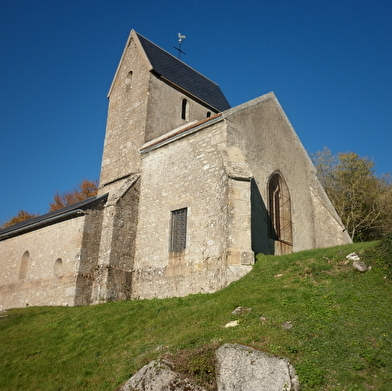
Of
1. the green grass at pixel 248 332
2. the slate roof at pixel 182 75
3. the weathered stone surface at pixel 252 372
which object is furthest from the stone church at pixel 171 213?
the weathered stone surface at pixel 252 372

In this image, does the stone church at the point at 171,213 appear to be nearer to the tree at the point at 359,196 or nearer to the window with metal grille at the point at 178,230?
the window with metal grille at the point at 178,230

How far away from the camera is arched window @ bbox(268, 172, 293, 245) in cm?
1695

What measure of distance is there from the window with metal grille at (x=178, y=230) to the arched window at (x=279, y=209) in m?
3.34

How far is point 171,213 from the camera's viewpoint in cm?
1645

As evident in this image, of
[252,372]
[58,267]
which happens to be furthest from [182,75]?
[252,372]

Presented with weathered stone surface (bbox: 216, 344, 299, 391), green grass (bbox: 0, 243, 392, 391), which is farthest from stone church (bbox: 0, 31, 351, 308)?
weathered stone surface (bbox: 216, 344, 299, 391)

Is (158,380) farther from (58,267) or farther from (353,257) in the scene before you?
(58,267)

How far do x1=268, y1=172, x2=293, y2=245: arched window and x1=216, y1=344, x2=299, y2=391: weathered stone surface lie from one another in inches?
367

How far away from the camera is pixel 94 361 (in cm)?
975

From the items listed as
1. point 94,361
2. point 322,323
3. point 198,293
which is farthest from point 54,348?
point 322,323

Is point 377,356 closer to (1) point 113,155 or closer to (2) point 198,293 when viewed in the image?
(2) point 198,293

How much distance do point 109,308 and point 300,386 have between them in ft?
28.5

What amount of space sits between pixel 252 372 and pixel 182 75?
19.8 metres

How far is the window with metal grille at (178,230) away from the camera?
15719 mm
